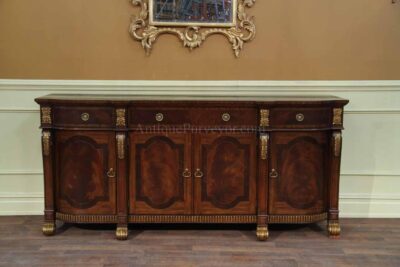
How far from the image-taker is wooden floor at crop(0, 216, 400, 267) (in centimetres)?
262

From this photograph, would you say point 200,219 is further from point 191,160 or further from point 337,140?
point 337,140

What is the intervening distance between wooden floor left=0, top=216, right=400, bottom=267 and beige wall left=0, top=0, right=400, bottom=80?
107 cm

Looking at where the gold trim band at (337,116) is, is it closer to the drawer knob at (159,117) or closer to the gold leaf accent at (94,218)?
the drawer knob at (159,117)

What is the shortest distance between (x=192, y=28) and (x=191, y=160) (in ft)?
3.21

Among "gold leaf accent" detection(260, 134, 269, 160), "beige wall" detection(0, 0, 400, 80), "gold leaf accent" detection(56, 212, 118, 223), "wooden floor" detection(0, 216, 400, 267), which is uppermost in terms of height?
"beige wall" detection(0, 0, 400, 80)

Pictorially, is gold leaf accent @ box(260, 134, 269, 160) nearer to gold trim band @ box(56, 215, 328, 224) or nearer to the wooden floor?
gold trim band @ box(56, 215, 328, 224)

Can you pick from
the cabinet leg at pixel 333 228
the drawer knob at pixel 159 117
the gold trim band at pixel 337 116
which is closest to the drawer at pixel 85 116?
the drawer knob at pixel 159 117

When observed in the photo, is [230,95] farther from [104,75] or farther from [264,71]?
[104,75]

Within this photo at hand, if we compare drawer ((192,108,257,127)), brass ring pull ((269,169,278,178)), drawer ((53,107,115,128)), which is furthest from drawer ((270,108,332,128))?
drawer ((53,107,115,128))

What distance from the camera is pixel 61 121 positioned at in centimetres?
287

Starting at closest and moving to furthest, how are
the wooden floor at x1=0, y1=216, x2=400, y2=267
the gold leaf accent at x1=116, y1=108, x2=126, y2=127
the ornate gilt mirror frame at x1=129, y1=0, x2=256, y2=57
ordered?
the wooden floor at x1=0, y1=216, x2=400, y2=267
the gold leaf accent at x1=116, y1=108, x2=126, y2=127
the ornate gilt mirror frame at x1=129, y1=0, x2=256, y2=57

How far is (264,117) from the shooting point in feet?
9.27

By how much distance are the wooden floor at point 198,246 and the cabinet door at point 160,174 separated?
221 mm

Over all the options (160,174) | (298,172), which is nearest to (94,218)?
(160,174)
